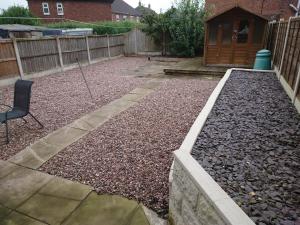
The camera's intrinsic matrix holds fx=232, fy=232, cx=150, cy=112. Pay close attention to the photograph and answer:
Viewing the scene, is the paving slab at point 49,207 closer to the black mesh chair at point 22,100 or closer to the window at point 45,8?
the black mesh chair at point 22,100

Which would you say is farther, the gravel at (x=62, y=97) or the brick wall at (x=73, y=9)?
the brick wall at (x=73, y=9)

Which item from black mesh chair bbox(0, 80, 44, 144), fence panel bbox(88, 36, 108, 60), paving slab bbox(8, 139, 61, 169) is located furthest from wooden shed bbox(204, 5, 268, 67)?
paving slab bbox(8, 139, 61, 169)

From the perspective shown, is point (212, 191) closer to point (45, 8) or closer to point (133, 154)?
point (133, 154)

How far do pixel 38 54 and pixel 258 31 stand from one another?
9673 mm

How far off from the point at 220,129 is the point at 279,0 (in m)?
15.0

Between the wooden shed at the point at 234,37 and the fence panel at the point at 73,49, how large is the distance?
6.44 meters

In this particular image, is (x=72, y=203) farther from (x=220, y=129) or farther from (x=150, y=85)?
(x=150, y=85)

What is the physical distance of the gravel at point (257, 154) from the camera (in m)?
1.96

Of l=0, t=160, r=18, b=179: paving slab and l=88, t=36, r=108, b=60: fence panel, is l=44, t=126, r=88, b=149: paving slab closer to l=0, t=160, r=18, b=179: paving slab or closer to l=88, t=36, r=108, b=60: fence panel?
l=0, t=160, r=18, b=179: paving slab

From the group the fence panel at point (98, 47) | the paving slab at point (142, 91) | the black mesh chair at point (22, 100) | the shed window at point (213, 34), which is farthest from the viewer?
the fence panel at point (98, 47)

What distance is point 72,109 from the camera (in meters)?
6.13

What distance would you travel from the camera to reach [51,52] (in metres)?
10.5

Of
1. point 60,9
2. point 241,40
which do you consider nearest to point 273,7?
point 241,40

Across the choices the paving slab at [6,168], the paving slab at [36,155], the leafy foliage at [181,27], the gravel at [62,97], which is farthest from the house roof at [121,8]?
the paving slab at [6,168]
